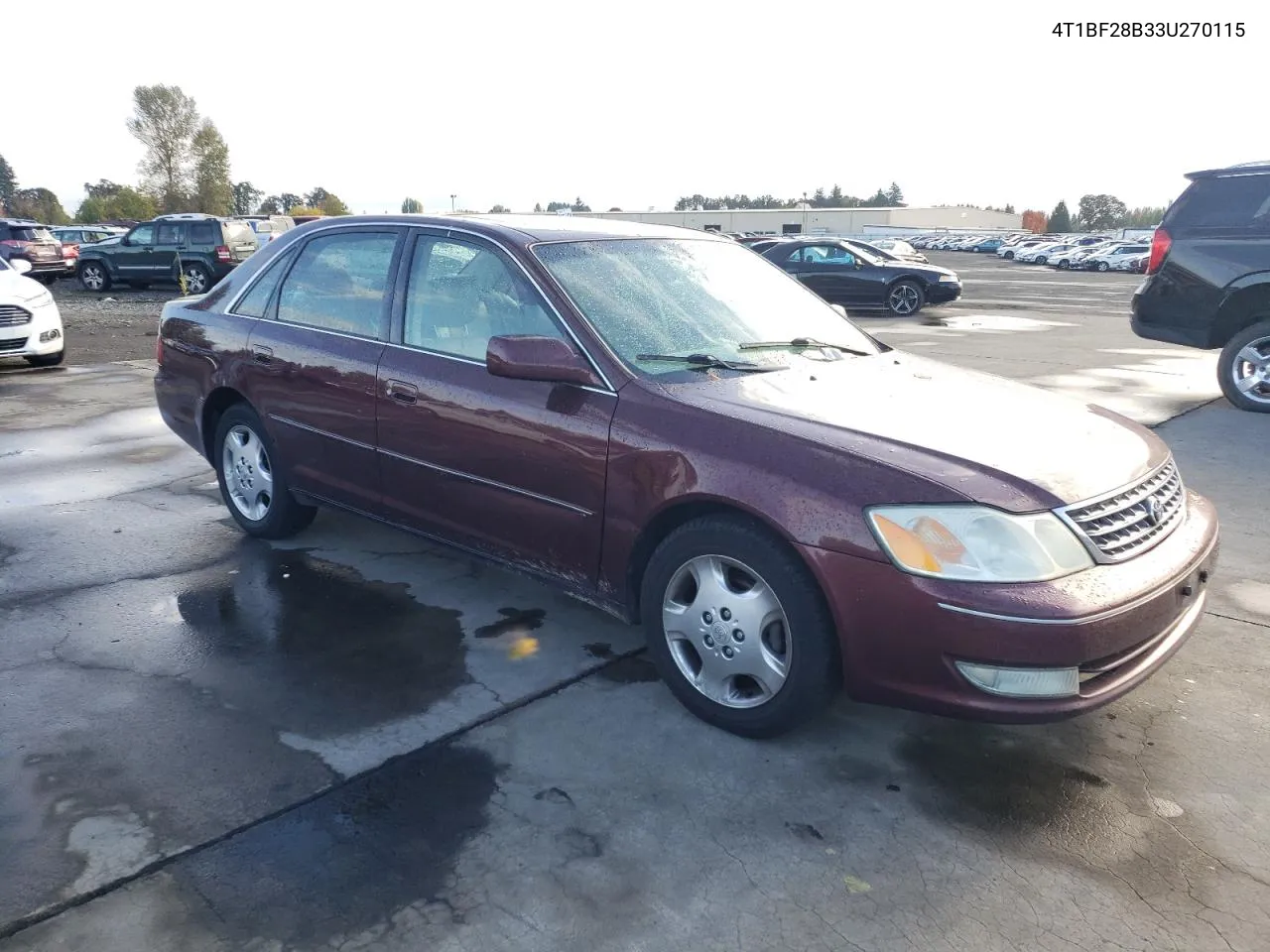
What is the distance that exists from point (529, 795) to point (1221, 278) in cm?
798

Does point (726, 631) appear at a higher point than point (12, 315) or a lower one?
lower

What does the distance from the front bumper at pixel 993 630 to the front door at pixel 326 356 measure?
2.27 metres

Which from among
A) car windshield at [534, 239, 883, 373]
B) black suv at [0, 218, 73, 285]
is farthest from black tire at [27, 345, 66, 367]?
black suv at [0, 218, 73, 285]

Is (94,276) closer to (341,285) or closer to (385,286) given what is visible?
(341,285)

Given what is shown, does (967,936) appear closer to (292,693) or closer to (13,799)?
(292,693)

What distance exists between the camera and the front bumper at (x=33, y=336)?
423 inches

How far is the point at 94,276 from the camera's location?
2367 cm

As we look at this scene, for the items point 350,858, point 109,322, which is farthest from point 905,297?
point 350,858

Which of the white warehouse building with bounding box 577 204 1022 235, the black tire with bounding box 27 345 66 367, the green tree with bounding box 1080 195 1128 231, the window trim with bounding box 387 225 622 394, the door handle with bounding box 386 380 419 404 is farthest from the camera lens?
the green tree with bounding box 1080 195 1128 231

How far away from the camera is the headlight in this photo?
2.71 metres

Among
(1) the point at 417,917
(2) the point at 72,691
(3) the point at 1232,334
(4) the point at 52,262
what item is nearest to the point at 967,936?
(1) the point at 417,917

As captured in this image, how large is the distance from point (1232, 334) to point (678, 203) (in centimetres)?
12991

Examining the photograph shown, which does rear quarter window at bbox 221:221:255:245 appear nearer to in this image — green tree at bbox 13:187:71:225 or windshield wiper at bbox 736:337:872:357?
A: windshield wiper at bbox 736:337:872:357

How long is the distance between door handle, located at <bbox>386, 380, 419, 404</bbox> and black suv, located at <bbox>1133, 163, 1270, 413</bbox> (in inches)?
287
